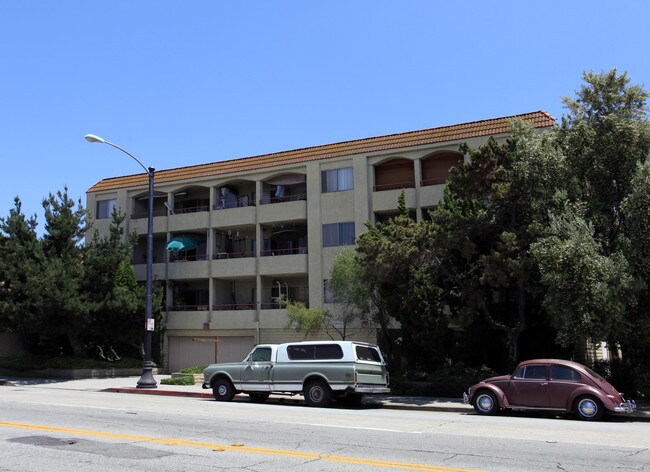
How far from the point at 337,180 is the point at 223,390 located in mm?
16468

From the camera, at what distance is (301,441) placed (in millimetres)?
10859

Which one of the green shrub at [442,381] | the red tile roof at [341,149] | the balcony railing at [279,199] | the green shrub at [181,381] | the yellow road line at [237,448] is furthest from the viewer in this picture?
the balcony railing at [279,199]

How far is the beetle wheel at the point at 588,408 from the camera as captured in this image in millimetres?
15273

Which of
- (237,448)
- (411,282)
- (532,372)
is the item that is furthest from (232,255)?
(237,448)

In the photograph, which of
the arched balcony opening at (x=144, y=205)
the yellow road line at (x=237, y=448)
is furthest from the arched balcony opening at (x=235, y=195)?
the yellow road line at (x=237, y=448)

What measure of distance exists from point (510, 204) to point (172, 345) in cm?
2348

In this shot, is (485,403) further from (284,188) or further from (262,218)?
(284,188)

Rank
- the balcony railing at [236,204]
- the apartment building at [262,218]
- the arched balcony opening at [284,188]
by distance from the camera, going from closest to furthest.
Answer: the apartment building at [262,218] < the arched balcony opening at [284,188] < the balcony railing at [236,204]

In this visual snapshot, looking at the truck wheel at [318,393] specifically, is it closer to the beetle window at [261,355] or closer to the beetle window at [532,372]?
the beetle window at [261,355]

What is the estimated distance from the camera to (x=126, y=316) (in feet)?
112

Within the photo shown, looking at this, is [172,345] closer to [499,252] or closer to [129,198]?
[129,198]

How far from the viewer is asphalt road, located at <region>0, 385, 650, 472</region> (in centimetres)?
870

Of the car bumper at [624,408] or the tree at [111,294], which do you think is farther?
the tree at [111,294]

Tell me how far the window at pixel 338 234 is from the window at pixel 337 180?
1.98 meters
